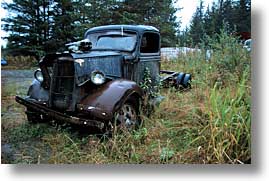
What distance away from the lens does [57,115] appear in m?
2.17

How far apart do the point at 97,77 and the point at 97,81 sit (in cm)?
3

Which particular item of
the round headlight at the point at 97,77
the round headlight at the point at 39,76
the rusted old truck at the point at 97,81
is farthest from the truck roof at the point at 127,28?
the round headlight at the point at 39,76

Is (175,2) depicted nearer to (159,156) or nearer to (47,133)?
(159,156)

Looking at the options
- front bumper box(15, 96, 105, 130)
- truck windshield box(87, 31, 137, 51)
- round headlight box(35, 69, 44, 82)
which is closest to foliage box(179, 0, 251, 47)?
truck windshield box(87, 31, 137, 51)

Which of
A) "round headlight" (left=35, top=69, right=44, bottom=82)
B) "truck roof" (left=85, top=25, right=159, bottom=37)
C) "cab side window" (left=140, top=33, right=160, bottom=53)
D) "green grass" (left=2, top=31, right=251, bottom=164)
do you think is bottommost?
"green grass" (left=2, top=31, right=251, bottom=164)

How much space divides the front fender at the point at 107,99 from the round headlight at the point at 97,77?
3cm

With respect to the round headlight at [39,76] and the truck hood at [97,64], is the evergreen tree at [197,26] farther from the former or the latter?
the round headlight at [39,76]

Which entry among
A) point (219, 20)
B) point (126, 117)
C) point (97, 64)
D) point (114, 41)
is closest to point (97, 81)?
point (97, 64)

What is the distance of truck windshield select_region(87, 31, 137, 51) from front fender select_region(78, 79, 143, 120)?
323 millimetres

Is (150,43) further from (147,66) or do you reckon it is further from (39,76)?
(39,76)

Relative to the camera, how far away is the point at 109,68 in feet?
7.64

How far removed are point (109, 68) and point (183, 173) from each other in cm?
78

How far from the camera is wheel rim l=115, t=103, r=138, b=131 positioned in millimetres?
2184

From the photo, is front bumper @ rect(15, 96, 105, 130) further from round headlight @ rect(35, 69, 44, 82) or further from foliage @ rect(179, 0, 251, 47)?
foliage @ rect(179, 0, 251, 47)
